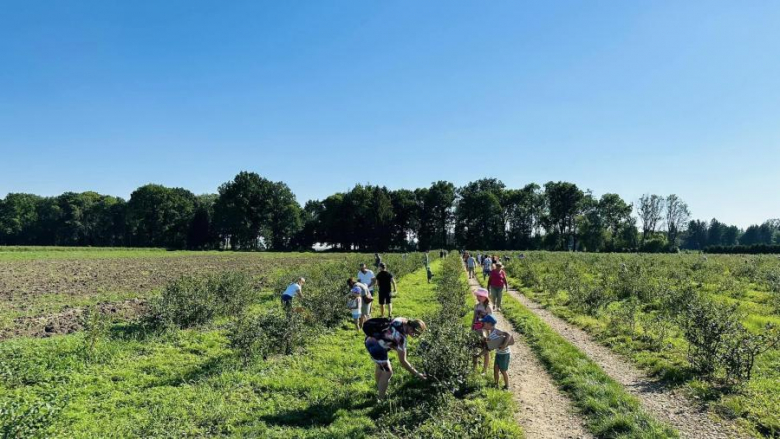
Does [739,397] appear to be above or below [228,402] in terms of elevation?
above

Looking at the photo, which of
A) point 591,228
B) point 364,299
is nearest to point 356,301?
point 364,299

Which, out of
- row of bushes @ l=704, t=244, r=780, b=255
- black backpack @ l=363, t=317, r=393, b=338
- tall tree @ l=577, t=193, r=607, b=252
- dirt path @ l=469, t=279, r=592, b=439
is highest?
tall tree @ l=577, t=193, r=607, b=252

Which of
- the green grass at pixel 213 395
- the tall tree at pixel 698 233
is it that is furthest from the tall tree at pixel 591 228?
the green grass at pixel 213 395

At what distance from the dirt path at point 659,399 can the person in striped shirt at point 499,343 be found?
2.51 meters

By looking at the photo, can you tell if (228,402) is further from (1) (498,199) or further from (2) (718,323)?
(1) (498,199)

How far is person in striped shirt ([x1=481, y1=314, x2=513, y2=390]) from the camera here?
23.6ft

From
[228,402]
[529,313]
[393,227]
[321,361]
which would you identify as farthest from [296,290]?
A: [393,227]

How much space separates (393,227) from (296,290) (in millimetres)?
84140

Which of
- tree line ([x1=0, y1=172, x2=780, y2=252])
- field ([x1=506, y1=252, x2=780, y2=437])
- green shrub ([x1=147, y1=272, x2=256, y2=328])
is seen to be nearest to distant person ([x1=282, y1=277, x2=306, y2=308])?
green shrub ([x1=147, y1=272, x2=256, y2=328])

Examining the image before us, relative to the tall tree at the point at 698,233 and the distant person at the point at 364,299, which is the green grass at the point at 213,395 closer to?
the distant person at the point at 364,299

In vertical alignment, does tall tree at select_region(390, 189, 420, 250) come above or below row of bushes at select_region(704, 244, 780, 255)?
above

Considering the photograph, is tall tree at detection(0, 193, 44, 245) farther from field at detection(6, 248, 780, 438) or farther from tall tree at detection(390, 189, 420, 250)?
field at detection(6, 248, 780, 438)

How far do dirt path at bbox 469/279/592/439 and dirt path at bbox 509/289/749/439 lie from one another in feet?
4.66

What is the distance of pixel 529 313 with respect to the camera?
49.3 feet
